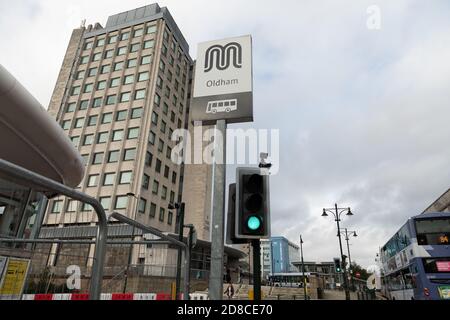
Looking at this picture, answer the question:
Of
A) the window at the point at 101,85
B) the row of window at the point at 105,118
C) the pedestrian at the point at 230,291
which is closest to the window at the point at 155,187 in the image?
the row of window at the point at 105,118

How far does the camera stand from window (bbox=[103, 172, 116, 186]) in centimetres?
3631

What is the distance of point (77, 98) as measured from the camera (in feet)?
144

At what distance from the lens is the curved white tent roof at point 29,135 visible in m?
4.98

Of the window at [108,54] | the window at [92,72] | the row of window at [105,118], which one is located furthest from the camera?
the window at [108,54]

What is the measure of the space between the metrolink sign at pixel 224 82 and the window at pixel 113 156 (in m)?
33.3

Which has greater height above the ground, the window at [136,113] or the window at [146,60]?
the window at [146,60]

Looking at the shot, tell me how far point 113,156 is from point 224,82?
113ft

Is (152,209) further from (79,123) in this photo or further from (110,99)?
(110,99)

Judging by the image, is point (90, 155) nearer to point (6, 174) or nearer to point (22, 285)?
point (22, 285)

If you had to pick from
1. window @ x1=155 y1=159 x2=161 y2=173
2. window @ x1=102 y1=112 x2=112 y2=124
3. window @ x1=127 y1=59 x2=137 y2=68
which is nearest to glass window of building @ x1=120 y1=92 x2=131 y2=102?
window @ x1=102 y1=112 x2=112 y2=124

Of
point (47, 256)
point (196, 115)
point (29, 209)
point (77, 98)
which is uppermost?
point (77, 98)

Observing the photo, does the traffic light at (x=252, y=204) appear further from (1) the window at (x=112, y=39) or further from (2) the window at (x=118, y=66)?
(1) the window at (x=112, y=39)
